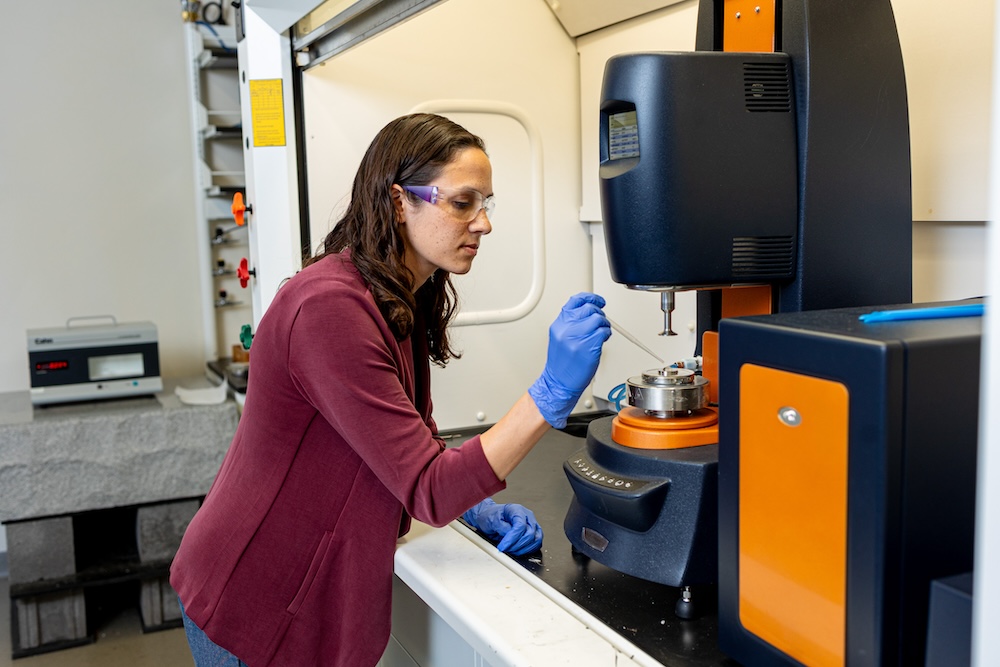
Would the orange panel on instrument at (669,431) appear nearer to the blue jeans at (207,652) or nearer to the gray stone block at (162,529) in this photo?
the blue jeans at (207,652)

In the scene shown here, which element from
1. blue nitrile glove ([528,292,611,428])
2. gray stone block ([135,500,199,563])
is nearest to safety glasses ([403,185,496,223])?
blue nitrile glove ([528,292,611,428])

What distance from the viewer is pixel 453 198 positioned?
126 centimetres

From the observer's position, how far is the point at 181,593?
1283mm

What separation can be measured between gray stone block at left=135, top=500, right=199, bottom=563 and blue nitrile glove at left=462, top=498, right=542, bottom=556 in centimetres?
187

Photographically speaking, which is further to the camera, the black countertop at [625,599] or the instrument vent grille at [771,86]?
the instrument vent grille at [771,86]

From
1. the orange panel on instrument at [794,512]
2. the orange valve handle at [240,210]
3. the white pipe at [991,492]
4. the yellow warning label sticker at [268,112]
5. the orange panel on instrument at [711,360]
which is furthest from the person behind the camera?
the orange valve handle at [240,210]

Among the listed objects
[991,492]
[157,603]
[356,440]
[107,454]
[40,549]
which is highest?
[991,492]

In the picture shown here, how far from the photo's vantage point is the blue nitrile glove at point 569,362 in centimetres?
109

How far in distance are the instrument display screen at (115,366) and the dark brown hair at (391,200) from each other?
76.3 inches

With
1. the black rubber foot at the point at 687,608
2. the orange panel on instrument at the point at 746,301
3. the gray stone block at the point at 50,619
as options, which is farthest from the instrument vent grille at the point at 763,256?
the gray stone block at the point at 50,619

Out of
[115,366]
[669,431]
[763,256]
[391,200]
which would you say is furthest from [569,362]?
[115,366]

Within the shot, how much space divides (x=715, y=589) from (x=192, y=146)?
122 inches

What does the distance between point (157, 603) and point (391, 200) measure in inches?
89.1

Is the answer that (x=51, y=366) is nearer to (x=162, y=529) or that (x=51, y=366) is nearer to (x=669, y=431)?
(x=162, y=529)
